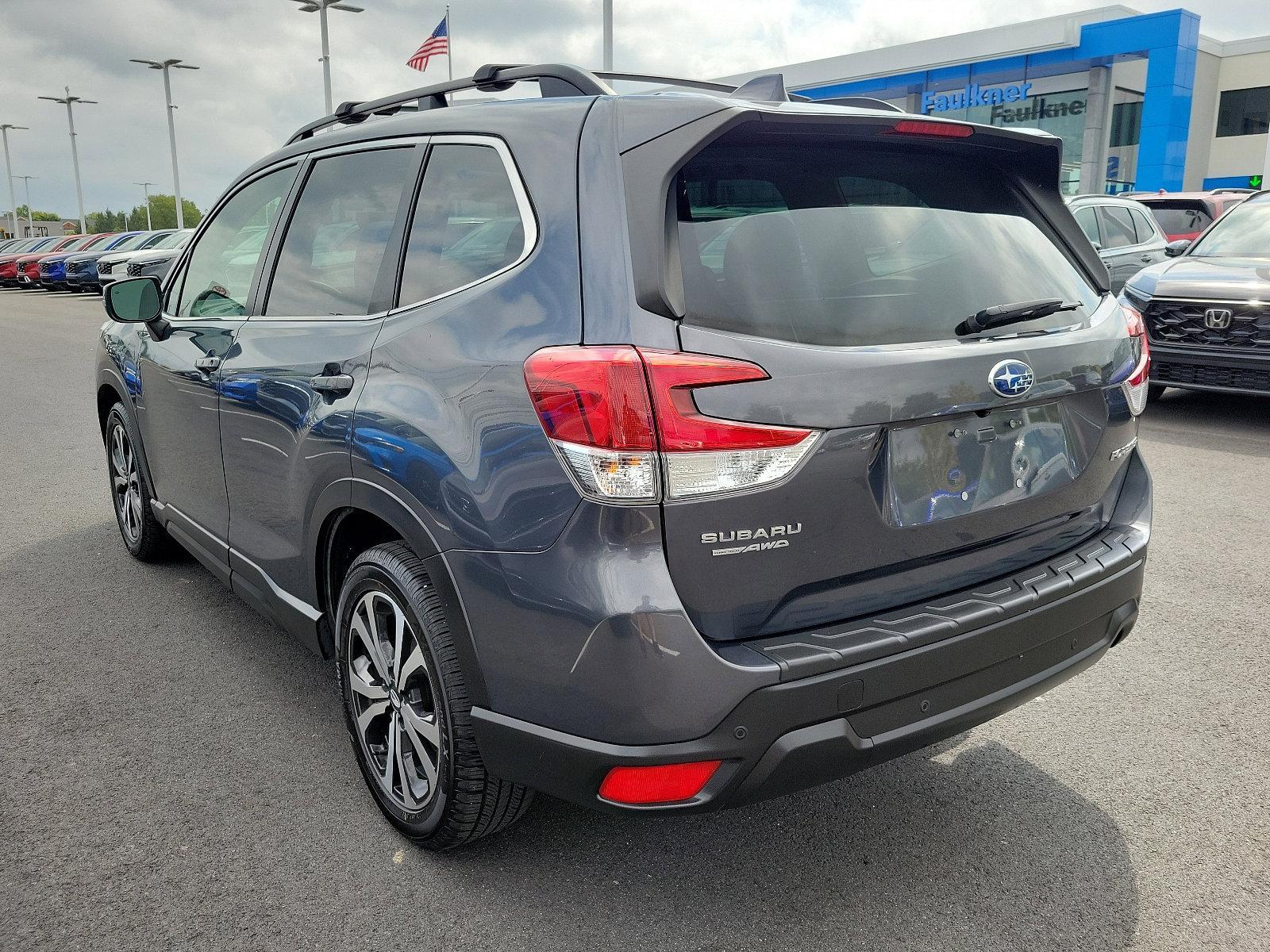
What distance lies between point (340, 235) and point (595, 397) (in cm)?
139

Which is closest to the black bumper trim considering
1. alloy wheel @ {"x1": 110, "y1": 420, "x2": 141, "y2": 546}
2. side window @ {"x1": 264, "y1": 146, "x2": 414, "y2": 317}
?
side window @ {"x1": 264, "y1": 146, "x2": 414, "y2": 317}

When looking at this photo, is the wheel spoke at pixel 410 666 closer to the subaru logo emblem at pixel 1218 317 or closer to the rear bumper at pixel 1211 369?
the rear bumper at pixel 1211 369

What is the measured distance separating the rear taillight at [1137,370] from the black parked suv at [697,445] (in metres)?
0.01

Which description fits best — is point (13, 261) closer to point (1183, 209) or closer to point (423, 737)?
point (1183, 209)

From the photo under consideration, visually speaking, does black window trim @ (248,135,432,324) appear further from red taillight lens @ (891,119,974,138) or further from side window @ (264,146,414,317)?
red taillight lens @ (891,119,974,138)

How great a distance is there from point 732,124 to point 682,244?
25 centimetres

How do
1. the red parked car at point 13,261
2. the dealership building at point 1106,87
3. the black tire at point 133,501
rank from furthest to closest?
the red parked car at point 13,261, the dealership building at point 1106,87, the black tire at point 133,501

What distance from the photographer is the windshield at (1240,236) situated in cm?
883

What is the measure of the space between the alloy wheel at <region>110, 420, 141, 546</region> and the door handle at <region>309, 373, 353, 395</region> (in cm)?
235

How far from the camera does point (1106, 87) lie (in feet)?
122

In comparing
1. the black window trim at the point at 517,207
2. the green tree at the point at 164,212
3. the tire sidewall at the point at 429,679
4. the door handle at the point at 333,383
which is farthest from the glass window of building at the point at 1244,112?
the green tree at the point at 164,212

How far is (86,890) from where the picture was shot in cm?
259

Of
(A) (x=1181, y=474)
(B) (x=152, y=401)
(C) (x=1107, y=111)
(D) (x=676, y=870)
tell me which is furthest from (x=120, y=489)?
(C) (x=1107, y=111)

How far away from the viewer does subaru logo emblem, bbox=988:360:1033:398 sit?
236cm
